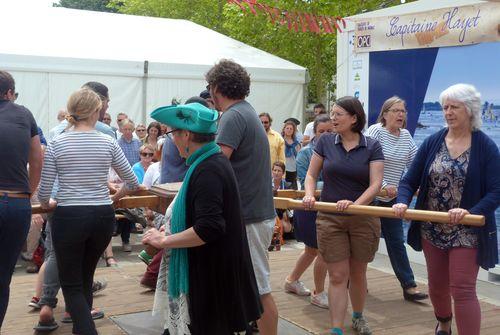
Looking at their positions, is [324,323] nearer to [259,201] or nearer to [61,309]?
[259,201]

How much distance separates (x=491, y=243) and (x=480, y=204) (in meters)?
0.25

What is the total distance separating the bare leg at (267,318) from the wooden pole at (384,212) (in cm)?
77

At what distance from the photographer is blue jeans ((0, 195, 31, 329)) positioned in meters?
4.04

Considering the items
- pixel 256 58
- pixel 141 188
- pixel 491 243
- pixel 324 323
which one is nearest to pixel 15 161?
pixel 141 188

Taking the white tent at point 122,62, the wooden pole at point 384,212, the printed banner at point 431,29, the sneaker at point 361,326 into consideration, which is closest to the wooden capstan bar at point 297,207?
the wooden pole at point 384,212

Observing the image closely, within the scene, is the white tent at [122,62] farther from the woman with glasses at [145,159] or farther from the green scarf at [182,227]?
the green scarf at [182,227]

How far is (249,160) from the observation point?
4.01m

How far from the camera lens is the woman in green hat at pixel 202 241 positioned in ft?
9.90

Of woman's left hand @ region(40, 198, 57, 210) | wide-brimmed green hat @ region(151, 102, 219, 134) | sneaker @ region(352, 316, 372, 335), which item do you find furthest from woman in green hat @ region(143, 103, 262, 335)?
sneaker @ region(352, 316, 372, 335)

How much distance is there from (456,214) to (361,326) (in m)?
1.53

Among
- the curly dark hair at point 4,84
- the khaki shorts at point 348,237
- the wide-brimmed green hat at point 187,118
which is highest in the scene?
the curly dark hair at point 4,84

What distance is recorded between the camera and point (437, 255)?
4.22 metres

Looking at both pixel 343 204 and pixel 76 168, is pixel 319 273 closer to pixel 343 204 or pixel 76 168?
pixel 343 204

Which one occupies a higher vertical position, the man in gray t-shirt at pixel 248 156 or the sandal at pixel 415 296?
the man in gray t-shirt at pixel 248 156
